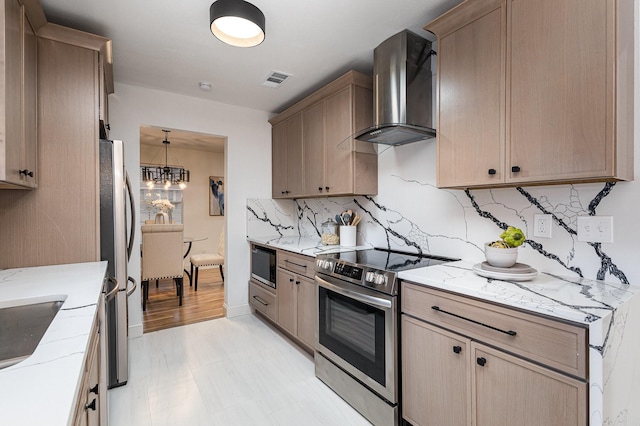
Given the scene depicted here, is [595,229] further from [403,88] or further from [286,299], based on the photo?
[286,299]

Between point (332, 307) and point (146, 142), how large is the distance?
4929 millimetres

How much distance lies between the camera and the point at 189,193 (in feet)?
20.4

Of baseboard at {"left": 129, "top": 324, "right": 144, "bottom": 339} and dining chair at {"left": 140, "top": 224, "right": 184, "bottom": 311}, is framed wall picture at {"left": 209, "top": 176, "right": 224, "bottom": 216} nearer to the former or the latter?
dining chair at {"left": 140, "top": 224, "right": 184, "bottom": 311}

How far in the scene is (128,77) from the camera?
9.23 feet

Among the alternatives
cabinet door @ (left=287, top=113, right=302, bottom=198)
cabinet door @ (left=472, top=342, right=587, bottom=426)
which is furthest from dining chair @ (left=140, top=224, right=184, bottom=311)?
cabinet door @ (left=472, top=342, right=587, bottom=426)

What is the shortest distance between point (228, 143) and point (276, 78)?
1.02m

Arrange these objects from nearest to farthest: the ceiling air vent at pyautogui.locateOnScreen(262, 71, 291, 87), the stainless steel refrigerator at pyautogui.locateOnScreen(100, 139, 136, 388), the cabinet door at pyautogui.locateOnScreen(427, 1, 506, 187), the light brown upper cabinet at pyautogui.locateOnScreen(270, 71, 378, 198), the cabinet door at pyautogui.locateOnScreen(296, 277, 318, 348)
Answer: the cabinet door at pyautogui.locateOnScreen(427, 1, 506, 187), the stainless steel refrigerator at pyautogui.locateOnScreen(100, 139, 136, 388), the cabinet door at pyautogui.locateOnScreen(296, 277, 318, 348), the light brown upper cabinet at pyautogui.locateOnScreen(270, 71, 378, 198), the ceiling air vent at pyautogui.locateOnScreen(262, 71, 291, 87)

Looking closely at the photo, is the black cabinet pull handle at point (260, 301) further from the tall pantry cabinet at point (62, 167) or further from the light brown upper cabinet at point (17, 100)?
the light brown upper cabinet at point (17, 100)

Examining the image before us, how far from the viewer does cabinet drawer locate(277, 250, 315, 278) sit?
2.53 metres

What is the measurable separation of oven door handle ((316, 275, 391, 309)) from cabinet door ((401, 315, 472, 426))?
0.13 meters

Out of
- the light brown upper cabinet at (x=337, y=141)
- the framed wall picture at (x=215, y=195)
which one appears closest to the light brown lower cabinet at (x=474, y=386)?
the light brown upper cabinet at (x=337, y=141)

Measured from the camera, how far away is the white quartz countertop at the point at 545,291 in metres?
1.12

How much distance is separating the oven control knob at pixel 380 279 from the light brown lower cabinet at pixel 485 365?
125 mm

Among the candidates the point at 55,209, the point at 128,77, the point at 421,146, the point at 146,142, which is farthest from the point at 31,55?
the point at 146,142
